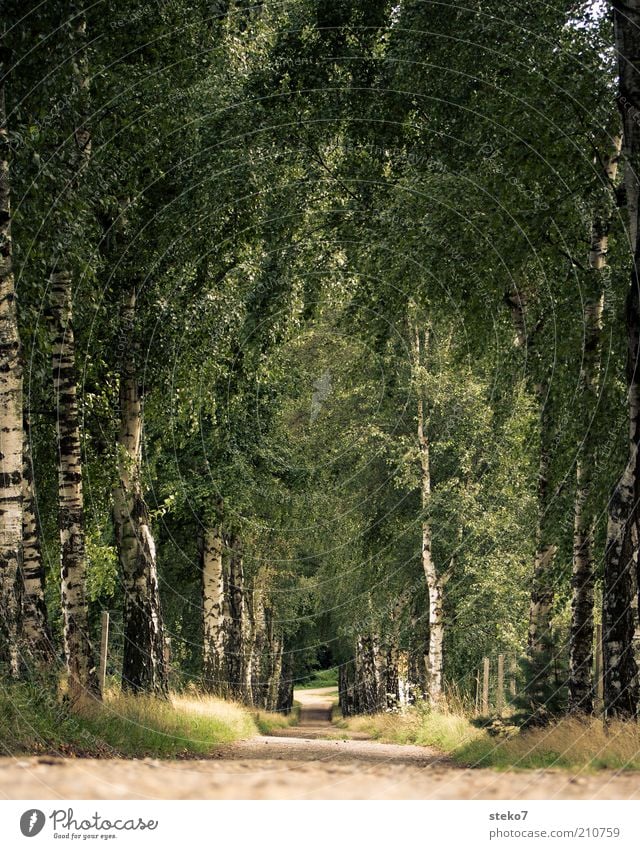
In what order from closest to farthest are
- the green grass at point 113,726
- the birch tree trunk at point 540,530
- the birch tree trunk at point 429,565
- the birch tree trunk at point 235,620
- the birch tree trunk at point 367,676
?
the green grass at point 113,726 < the birch tree trunk at point 540,530 < the birch tree trunk at point 429,565 < the birch tree trunk at point 235,620 < the birch tree trunk at point 367,676

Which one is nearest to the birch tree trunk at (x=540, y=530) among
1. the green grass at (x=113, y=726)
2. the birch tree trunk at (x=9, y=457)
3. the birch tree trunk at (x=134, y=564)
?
the green grass at (x=113, y=726)

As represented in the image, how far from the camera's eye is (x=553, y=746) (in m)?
10.1

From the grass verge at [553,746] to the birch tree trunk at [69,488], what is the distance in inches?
208

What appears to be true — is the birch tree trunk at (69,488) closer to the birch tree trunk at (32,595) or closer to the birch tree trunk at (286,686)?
the birch tree trunk at (32,595)

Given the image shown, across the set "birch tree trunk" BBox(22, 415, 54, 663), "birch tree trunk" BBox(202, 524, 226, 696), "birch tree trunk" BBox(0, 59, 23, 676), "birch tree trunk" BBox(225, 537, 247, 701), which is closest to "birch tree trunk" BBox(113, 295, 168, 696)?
"birch tree trunk" BBox(22, 415, 54, 663)

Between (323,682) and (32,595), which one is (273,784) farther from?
(323,682)

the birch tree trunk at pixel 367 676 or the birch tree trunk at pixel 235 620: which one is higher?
the birch tree trunk at pixel 235 620

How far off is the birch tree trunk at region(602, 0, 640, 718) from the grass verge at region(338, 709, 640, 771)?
0.60 meters

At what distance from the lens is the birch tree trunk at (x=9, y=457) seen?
966 cm

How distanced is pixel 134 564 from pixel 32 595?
4.13 metres

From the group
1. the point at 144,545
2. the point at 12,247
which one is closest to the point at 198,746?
the point at 144,545

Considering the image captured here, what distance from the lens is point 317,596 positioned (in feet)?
125

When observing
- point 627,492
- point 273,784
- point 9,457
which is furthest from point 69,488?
point 273,784
